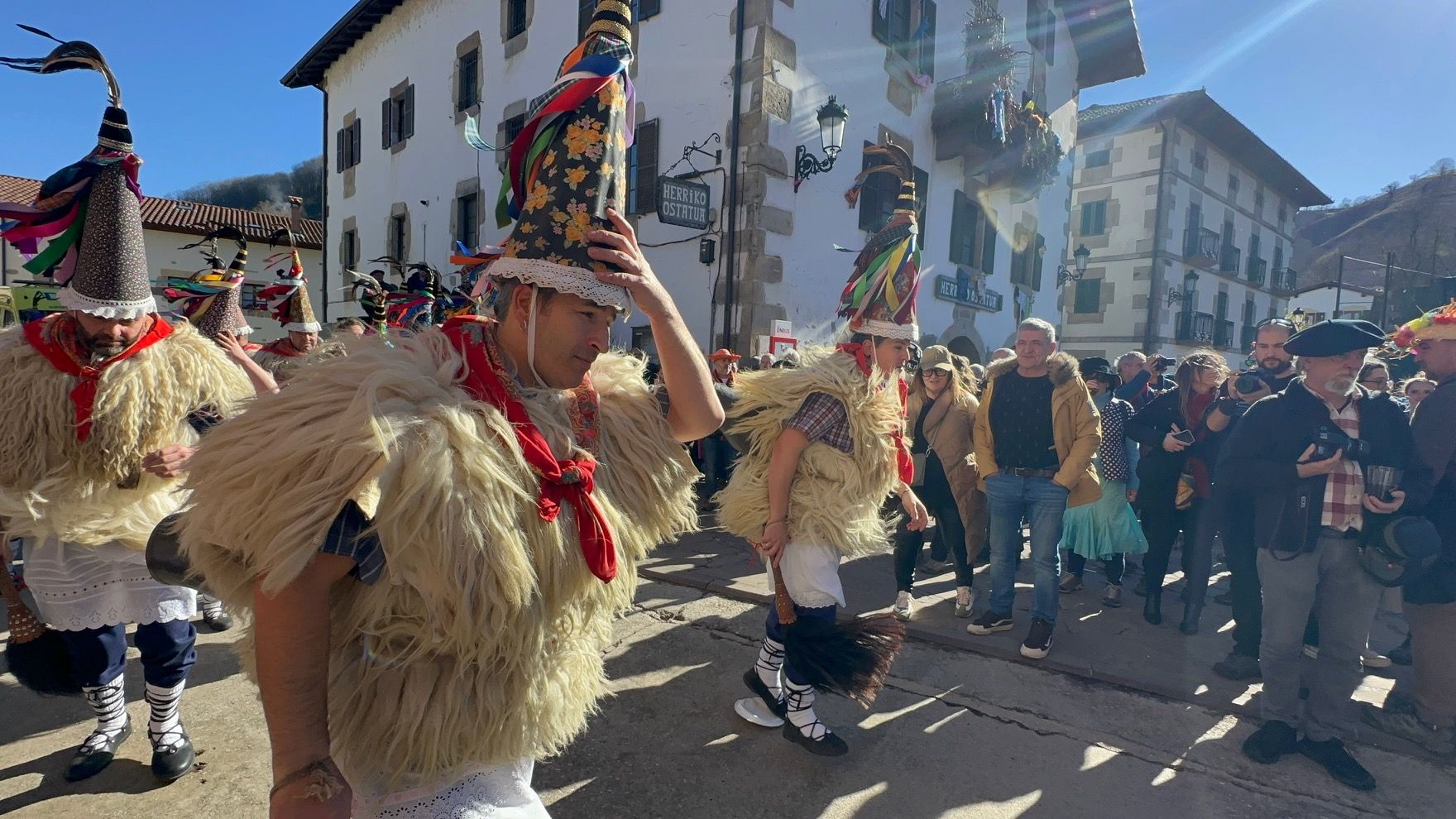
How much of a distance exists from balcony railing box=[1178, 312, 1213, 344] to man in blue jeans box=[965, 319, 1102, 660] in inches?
954

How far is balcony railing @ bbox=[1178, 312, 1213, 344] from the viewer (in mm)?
24422

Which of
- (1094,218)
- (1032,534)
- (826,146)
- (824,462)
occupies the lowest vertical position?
(1032,534)

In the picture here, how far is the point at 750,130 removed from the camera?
9.68 metres

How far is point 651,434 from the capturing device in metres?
1.74

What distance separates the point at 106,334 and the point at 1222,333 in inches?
1266

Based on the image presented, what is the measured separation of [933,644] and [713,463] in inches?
164

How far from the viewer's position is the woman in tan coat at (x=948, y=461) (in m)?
5.13

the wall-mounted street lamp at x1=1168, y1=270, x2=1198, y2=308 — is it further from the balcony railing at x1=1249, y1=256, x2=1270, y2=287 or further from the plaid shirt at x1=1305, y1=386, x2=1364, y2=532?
the plaid shirt at x1=1305, y1=386, x2=1364, y2=532

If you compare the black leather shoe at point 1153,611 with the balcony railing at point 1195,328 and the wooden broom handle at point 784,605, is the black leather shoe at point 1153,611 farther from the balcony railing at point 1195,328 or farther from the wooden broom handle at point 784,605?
the balcony railing at point 1195,328

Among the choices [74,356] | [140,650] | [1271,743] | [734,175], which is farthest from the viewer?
[734,175]

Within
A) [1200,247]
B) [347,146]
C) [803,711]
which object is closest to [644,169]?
[803,711]

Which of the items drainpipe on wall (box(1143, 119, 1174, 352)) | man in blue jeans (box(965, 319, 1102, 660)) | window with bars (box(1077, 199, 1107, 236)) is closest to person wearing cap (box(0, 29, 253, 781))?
man in blue jeans (box(965, 319, 1102, 660))

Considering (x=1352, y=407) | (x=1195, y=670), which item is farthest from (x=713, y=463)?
(x=1352, y=407)

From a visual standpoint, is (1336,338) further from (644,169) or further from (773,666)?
(644,169)
